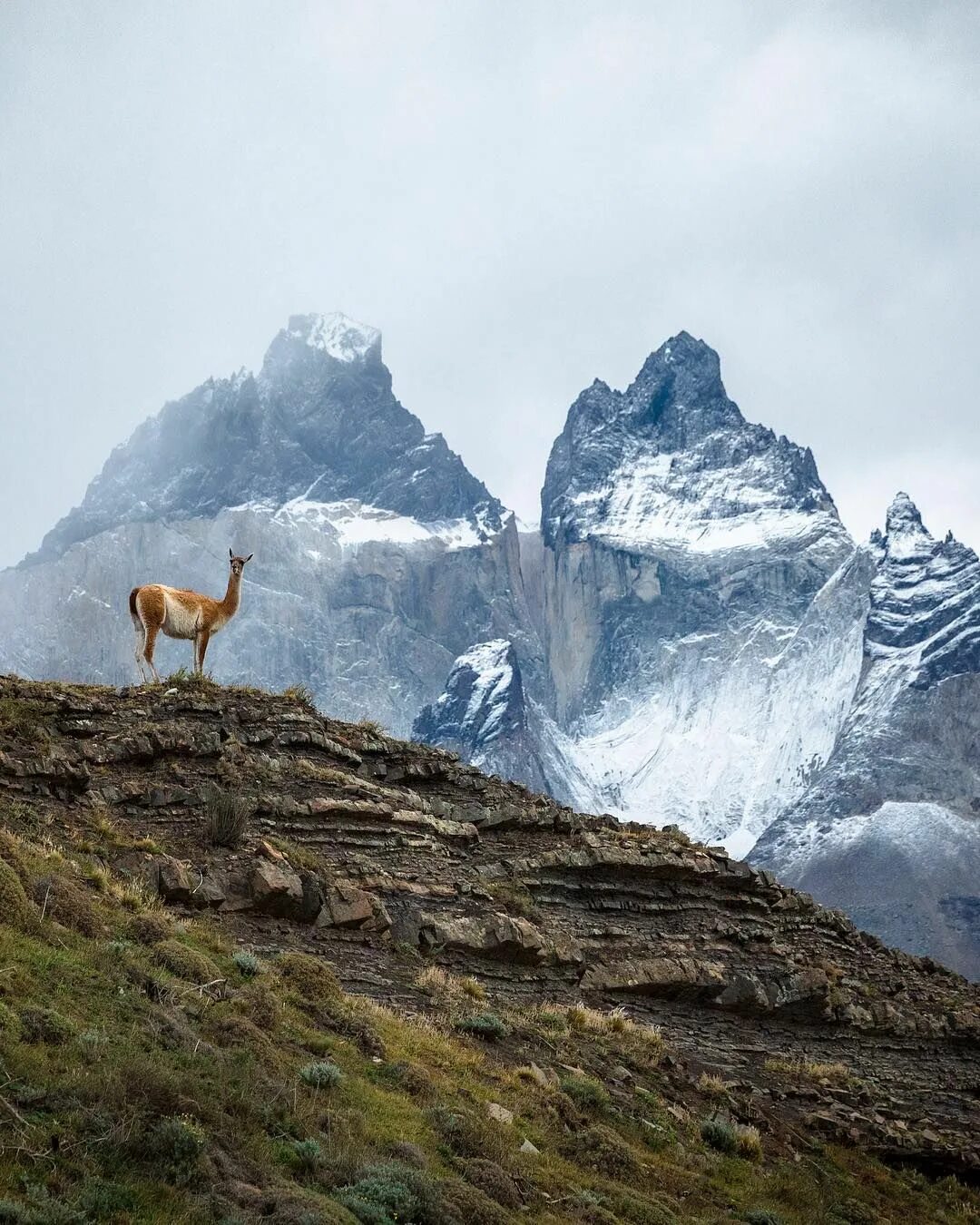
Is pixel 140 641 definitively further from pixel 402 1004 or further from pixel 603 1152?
pixel 603 1152

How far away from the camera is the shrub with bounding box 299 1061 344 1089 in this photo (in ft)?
45.9

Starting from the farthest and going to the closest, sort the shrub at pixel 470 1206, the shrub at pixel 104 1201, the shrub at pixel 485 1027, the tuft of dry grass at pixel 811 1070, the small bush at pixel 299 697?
1. the small bush at pixel 299 697
2. the tuft of dry grass at pixel 811 1070
3. the shrub at pixel 485 1027
4. the shrub at pixel 470 1206
5. the shrub at pixel 104 1201

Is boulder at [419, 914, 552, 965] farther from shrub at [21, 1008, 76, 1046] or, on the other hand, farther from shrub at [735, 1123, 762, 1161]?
shrub at [21, 1008, 76, 1046]

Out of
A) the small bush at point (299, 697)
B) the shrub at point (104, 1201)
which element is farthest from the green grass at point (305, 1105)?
the small bush at point (299, 697)

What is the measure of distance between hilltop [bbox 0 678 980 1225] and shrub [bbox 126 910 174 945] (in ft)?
0.19

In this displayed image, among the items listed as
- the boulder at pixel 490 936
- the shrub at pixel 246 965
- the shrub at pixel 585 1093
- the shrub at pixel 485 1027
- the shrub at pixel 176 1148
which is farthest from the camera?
the boulder at pixel 490 936

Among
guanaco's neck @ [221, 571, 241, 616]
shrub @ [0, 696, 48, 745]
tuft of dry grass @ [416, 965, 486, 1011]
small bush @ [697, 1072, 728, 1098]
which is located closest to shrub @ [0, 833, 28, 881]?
shrub @ [0, 696, 48, 745]

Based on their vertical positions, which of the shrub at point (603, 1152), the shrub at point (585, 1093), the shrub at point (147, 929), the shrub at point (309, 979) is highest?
the shrub at point (147, 929)

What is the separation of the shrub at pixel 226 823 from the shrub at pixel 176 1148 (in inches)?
376

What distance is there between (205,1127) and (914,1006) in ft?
69.3

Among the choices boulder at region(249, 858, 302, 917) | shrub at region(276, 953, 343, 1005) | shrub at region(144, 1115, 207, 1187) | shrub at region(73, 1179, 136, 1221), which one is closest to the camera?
shrub at region(73, 1179, 136, 1221)

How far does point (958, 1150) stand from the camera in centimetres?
2297

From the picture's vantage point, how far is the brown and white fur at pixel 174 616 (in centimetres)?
2597

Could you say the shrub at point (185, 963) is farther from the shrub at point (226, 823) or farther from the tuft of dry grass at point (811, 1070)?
the tuft of dry grass at point (811, 1070)
